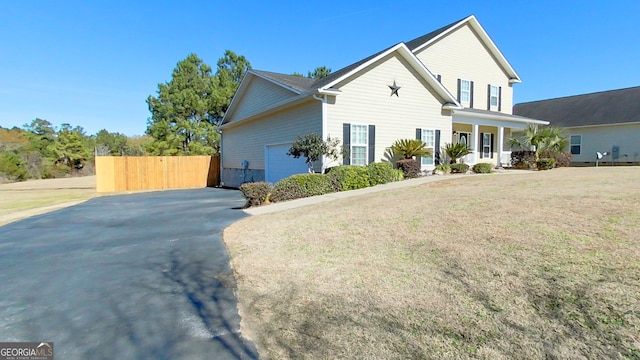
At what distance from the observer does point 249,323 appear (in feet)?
10.9

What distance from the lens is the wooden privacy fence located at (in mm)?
19875

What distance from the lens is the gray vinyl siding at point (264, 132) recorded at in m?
13.4

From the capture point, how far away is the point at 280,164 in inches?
630

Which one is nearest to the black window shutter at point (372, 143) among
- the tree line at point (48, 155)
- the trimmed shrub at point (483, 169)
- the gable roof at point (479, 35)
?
the trimmed shrub at point (483, 169)

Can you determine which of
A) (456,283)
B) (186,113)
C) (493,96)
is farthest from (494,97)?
(186,113)

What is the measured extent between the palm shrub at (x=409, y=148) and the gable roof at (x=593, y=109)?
18.9 metres

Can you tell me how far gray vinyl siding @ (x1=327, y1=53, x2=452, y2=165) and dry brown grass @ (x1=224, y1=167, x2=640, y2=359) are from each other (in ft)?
24.2

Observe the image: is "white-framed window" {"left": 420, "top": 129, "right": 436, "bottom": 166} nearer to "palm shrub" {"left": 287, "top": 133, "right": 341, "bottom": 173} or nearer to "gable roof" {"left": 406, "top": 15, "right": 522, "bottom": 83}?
"palm shrub" {"left": 287, "top": 133, "right": 341, "bottom": 173}

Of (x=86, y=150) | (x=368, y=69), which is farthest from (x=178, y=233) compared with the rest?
(x=86, y=150)

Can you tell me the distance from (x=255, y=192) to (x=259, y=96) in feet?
30.0

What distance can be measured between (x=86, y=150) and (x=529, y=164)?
158 ft

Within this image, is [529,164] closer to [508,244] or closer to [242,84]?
[508,244]

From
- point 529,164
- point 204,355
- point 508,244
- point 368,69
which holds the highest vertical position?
point 368,69

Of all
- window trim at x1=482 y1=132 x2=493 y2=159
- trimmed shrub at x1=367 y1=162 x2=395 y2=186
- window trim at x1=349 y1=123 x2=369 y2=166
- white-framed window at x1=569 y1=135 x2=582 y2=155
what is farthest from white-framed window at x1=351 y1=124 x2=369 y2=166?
white-framed window at x1=569 y1=135 x2=582 y2=155
